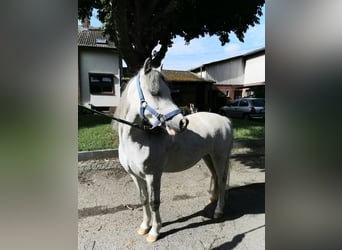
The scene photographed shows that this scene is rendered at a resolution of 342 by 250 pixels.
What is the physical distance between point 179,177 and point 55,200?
4207 millimetres

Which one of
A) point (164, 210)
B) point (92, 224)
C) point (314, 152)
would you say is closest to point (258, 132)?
point (164, 210)

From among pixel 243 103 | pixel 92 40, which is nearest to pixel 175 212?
pixel 243 103

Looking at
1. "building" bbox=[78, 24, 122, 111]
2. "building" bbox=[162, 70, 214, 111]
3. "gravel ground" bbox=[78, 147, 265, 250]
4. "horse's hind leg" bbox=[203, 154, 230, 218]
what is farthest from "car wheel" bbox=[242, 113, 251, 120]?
"horse's hind leg" bbox=[203, 154, 230, 218]

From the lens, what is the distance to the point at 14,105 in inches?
24.7

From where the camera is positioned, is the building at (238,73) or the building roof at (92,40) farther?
the building at (238,73)

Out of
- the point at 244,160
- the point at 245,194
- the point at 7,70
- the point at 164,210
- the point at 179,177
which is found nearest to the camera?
the point at 7,70

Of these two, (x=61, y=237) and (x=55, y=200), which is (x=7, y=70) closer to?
(x=55, y=200)

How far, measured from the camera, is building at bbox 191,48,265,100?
79.0 ft

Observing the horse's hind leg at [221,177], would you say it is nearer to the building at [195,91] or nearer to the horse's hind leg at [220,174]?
the horse's hind leg at [220,174]

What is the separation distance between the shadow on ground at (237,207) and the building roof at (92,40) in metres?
14.7

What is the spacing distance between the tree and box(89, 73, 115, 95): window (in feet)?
35.3

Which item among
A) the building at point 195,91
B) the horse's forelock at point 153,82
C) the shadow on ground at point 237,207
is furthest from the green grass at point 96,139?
Answer: the building at point 195,91

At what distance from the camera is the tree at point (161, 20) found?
500 centimetres

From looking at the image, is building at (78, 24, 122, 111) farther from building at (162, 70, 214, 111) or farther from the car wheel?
the car wheel
